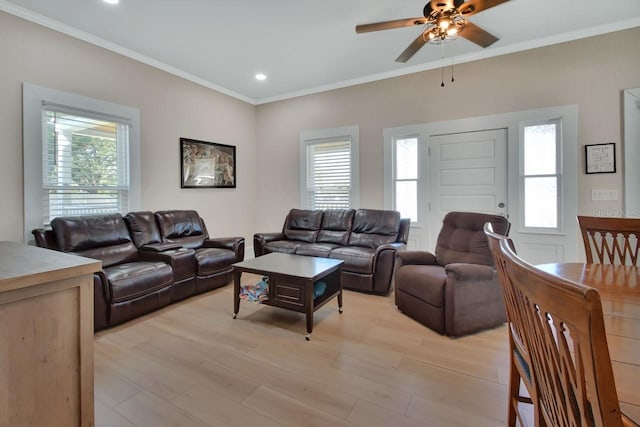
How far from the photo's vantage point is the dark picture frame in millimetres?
4484

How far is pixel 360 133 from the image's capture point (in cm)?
477

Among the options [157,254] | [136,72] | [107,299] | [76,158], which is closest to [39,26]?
[136,72]

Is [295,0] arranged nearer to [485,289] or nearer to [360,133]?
[360,133]

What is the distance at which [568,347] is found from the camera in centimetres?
58

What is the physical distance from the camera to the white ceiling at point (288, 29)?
2.87 m

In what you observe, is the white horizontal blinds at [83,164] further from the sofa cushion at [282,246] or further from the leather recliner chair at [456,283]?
the leather recliner chair at [456,283]

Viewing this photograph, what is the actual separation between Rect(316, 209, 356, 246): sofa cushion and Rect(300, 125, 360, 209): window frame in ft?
1.23

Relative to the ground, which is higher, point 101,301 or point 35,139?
A: point 35,139

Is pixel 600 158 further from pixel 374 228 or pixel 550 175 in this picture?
pixel 374 228

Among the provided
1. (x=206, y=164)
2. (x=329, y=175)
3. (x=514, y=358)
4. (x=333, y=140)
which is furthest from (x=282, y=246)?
(x=514, y=358)

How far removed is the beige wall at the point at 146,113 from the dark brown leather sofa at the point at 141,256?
46 centimetres

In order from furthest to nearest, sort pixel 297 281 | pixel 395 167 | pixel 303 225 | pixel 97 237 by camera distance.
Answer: pixel 303 225 → pixel 395 167 → pixel 97 237 → pixel 297 281

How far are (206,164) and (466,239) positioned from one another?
3.88 meters

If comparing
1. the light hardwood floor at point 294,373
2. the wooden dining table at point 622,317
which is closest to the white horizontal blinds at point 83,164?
the light hardwood floor at point 294,373
